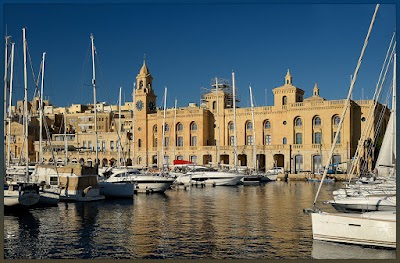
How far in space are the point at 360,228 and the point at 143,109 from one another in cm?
5465

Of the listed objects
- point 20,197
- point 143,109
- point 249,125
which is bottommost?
point 20,197

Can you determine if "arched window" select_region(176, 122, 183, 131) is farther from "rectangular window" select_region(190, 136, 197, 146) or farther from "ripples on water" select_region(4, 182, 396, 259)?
"ripples on water" select_region(4, 182, 396, 259)

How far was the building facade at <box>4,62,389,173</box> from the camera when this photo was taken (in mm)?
53812

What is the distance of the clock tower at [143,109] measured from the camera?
6600 centimetres

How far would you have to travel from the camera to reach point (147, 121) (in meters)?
66.5

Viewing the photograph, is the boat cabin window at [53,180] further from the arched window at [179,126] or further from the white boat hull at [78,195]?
the arched window at [179,126]

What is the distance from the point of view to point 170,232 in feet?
57.2

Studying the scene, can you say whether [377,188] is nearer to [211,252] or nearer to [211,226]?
[211,226]

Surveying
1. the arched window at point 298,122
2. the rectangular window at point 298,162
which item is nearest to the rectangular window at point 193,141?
the arched window at point 298,122

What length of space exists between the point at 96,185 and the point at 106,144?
1623 inches

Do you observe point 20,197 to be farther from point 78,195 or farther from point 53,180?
point 53,180

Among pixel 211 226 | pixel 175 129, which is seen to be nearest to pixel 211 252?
pixel 211 226

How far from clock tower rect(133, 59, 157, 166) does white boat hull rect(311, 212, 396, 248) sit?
172 feet

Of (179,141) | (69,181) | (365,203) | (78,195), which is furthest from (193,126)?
(365,203)
